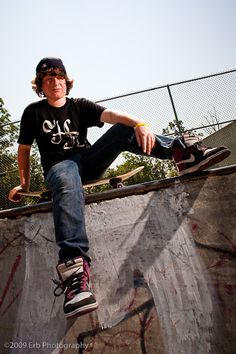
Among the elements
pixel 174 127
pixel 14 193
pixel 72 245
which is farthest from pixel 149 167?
pixel 72 245

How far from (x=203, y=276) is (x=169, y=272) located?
0.21 metres

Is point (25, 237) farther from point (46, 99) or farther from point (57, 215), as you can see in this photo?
point (46, 99)

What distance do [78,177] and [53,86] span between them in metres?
0.93

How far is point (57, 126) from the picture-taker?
230 cm

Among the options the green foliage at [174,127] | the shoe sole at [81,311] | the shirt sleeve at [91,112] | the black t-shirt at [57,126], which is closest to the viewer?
the shoe sole at [81,311]

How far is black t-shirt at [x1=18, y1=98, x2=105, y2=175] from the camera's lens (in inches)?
89.1

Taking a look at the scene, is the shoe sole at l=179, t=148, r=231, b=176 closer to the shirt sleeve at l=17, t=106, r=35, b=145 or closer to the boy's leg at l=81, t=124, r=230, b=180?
the boy's leg at l=81, t=124, r=230, b=180

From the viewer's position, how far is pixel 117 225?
78.5 inches

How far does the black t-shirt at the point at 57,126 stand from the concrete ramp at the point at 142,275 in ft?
1.54

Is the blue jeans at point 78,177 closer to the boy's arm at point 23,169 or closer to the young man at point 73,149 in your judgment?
the young man at point 73,149

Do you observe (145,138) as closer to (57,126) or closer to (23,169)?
(57,126)

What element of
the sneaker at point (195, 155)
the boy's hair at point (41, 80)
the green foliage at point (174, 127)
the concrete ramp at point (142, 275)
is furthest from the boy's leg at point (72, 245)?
the green foliage at point (174, 127)

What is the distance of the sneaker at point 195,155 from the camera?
1.86 m

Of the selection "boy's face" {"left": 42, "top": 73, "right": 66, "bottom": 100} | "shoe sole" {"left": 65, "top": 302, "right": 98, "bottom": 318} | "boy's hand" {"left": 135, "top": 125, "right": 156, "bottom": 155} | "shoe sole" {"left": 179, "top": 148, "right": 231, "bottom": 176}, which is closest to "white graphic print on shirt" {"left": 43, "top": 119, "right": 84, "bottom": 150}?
"boy's face" {"left": 42, "top": 73, "right": 66, "bottom": 100}
